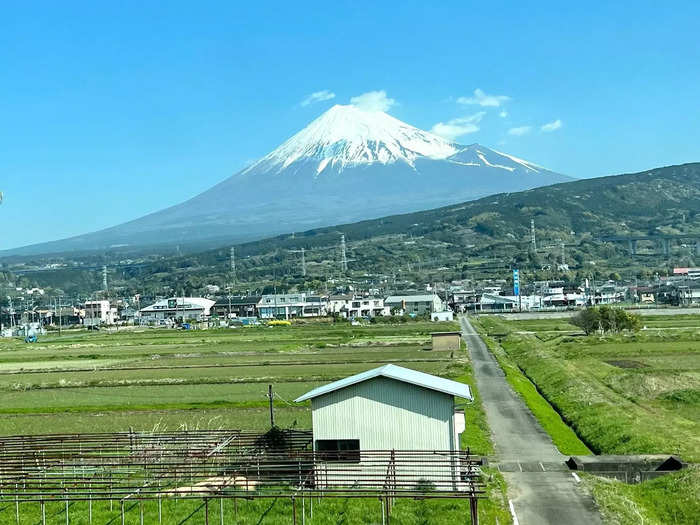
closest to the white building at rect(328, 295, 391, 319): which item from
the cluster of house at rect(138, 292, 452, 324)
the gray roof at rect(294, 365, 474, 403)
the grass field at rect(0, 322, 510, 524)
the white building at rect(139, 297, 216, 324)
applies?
the cluster of house at rect(138, 292, 452, 324)

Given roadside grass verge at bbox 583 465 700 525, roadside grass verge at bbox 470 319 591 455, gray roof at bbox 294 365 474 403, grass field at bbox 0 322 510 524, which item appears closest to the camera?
roadside grass verge at bbox 583 465 700 525

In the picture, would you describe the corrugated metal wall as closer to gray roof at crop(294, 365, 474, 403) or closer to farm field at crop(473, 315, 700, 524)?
gray roof at crop(294, 365, 474, 403)

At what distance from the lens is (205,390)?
35.0 m

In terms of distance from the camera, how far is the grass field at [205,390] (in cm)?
1577

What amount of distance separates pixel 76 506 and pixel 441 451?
6927 mm

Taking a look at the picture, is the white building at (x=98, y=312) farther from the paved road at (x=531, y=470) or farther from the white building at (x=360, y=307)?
the paved road at (x=531, y=470)

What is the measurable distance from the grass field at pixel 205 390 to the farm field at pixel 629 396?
2.64m

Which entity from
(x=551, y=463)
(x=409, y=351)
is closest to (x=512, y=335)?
(x=409, y=351)

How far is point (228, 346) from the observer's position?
2498 inches

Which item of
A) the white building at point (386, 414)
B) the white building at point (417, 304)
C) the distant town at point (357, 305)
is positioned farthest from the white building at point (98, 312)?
the white building at point (386, 414)

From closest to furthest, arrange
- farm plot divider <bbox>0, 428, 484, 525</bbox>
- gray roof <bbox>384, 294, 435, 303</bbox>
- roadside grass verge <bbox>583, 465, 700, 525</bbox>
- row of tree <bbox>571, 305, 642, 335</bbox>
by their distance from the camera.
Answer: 1. roadside grass verge <bbox>583, 465, 700, 525</bbox>
2. farm plot divider <bbox>0, 428, 484, 525</bbox>
3. row of tree <bbox>571, 305, 642, 335</bbox>
4. gray roof <bbox>384, 294, 435, 303</bbox>

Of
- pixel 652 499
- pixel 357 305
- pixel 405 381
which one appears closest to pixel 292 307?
pixel 357 305

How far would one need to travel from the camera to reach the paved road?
15.2 metres

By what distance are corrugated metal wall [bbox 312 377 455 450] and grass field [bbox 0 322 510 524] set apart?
156cm
